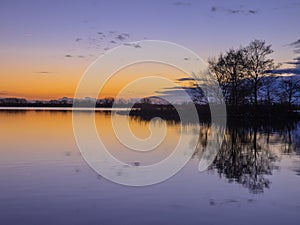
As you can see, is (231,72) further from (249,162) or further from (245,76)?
(249,162)

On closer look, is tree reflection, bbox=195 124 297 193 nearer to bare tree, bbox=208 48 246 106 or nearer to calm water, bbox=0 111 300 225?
calm water, bbox=0 111 300 225

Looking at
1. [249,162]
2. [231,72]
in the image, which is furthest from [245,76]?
[249,162]

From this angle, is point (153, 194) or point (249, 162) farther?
point (249, 162)

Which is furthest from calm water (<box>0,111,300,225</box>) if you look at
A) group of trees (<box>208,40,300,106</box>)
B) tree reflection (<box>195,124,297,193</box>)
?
group of trees (<box>208,40,300,106</box>)

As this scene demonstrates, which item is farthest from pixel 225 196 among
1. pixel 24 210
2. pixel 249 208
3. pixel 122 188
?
pixel 24 210

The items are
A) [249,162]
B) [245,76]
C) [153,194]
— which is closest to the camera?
[153,194]

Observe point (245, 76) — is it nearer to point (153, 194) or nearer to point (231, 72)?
point (231, 72)

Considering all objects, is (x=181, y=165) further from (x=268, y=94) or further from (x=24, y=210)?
(x=268, y=94)

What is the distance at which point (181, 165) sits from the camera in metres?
15.3

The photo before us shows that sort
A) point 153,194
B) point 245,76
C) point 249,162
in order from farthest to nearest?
point 245,76 → point 249,162 → point 153,194

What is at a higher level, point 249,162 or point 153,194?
point 249,162

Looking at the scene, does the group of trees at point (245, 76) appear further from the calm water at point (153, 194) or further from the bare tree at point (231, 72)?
the calm water at point (153, 194)

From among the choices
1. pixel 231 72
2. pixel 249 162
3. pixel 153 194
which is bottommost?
pixel 153 194

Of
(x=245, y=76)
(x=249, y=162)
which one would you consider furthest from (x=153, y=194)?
(x=245, y=76)
